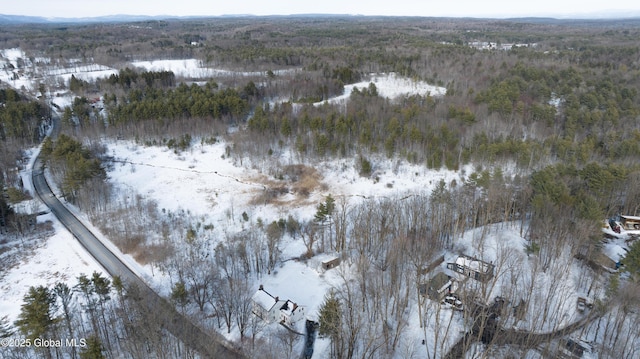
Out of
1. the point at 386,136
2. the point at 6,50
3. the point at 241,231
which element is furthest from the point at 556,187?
the point at 6,50

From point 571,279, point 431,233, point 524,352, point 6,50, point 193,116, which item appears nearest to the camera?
point 524,352

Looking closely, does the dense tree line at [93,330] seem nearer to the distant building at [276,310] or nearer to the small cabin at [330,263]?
the distant building at [276,310]

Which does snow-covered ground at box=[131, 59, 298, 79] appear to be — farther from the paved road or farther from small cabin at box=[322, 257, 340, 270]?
small cabin at box=[322, 257, 340, 270]

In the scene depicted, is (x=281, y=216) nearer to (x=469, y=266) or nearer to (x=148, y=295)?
(x=148, y=295)

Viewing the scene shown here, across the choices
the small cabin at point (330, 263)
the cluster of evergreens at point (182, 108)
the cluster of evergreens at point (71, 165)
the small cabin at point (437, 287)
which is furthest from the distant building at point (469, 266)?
the cluster of evergreens at point (182, 108)

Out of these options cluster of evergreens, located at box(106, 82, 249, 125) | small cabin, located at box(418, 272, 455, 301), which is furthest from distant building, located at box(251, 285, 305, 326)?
cluster of evergreens, located at box(106, 82, 249, 125)

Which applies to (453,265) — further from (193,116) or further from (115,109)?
(115,109)

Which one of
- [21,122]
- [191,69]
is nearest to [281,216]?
[21,122]

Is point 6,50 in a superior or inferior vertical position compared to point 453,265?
superior
